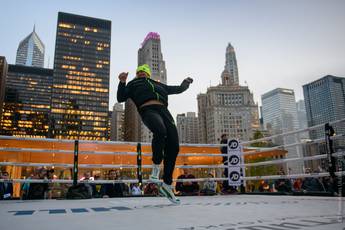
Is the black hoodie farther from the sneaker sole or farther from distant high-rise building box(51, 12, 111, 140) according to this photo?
distant high-rise building box(51, 12, 111, 140)

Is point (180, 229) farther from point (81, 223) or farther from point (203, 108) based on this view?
point (203, 108)

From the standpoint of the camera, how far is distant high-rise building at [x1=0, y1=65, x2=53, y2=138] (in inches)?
5438

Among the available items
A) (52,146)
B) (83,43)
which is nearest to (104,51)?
(83,43)

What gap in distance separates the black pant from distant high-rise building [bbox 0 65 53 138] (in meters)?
143

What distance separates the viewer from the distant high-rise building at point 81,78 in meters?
130

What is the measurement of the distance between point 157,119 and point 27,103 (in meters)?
172

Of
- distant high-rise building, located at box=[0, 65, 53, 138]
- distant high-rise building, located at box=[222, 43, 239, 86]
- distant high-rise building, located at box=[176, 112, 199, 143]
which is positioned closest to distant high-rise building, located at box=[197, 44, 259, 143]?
distant high-rise building, located at box=[176, 112, 199, 143]

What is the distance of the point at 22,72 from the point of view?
16638cm

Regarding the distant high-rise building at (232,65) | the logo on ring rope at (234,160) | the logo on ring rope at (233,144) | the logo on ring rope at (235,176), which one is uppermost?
the distant high-rise building at (232,65)

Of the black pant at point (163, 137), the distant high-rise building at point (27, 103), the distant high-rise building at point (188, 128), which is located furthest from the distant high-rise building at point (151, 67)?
the black pant at point (163, 137)

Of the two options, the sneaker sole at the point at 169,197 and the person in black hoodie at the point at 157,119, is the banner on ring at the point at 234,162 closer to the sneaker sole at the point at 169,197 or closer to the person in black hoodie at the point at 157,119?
the person in black hoodie at the point at 157,119

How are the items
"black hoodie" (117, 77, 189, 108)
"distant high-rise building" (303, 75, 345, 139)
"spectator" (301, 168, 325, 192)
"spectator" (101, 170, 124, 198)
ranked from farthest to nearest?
"distant high-rise building" (303, 75, 345, 139)
"spectator" (301, 168, 325, 192)
"spectator" (101, 170, 124, 198)
"black hoodie" (117, 77, 189, 108)

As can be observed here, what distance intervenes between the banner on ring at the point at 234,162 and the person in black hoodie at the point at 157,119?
3079 mm

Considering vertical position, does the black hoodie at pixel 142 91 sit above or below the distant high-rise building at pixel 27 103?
below
